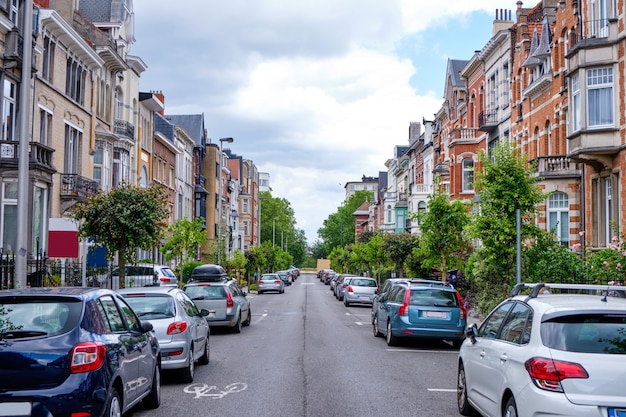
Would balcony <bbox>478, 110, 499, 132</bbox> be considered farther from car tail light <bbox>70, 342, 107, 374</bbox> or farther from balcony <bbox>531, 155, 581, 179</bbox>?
car tail light <bbox>70, 342, 107, 374</bbox>

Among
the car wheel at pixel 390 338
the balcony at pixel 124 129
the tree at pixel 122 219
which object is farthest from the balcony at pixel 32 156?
the car wheel at pixel 390 338

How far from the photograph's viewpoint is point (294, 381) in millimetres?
12023

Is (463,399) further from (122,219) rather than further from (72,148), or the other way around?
(72,148)

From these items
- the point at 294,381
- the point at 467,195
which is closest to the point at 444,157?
the point at 467,195

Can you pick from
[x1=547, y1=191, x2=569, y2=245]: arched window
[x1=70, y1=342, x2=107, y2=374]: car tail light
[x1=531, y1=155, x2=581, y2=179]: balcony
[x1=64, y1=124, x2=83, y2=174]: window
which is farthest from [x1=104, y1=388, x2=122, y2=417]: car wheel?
[x1=64, y1=124, x2=83, y2=174]: window

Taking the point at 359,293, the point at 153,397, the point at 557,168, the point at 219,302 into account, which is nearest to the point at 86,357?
the point at 153,397

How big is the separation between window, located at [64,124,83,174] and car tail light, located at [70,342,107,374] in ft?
81.4

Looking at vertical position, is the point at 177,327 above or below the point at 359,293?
above

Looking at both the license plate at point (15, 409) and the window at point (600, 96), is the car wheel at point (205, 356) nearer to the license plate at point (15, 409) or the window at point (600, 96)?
the license plate at point (15, 409)

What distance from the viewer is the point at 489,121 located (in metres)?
38.7

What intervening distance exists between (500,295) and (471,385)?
541 inches

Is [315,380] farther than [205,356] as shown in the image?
No

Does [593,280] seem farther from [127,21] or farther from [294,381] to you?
[127,21]

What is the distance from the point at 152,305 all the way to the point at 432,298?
24.2 ft
